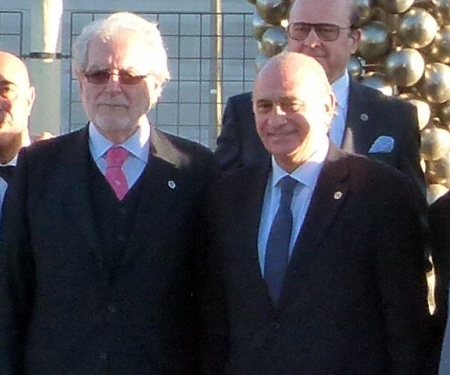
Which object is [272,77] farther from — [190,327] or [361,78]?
[361,78]

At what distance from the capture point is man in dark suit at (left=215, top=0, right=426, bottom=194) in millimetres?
3799

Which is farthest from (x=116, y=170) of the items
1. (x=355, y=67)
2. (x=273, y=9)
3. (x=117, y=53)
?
(x=273, y=9)

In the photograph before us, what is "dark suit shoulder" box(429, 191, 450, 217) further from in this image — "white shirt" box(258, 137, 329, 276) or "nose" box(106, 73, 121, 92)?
"nose" box(106, 73, 121, 92)

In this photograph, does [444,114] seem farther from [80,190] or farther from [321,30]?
[80,190]

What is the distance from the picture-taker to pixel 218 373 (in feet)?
10.6

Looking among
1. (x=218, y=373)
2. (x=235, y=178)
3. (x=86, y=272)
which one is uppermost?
(x=235, y=178)

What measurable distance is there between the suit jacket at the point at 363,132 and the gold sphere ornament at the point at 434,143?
1.24 meters

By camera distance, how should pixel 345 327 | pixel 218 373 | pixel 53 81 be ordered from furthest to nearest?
pixel 53 81, pixel 218 373, pixel 345 327

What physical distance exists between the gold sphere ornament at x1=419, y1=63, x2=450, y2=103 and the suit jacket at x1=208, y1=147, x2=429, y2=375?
7.09 ft

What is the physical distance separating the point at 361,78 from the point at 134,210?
217cm

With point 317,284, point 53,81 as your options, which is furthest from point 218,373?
point 53,81

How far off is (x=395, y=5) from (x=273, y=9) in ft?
1.80

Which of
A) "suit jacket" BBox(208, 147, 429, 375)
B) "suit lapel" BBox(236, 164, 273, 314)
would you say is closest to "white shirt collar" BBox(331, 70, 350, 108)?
"suit lapel" BBox(236, 164, 273, 314)

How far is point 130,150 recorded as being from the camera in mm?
3297
